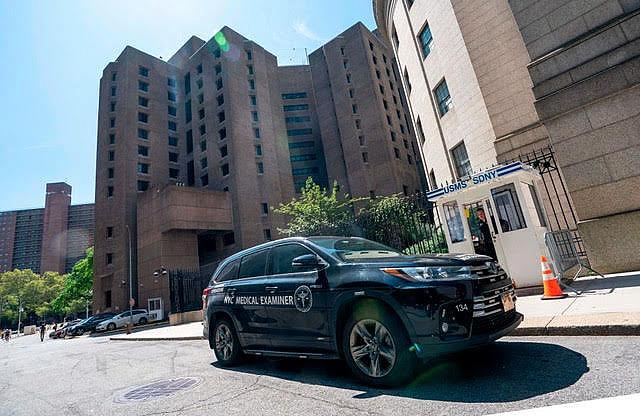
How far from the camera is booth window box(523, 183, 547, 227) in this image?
7.82m

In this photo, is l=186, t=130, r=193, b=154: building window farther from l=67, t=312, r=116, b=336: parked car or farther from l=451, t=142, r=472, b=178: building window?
l=451, t=142, r=472, b=178: building window

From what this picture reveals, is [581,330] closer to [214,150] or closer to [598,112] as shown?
→ [598,112]

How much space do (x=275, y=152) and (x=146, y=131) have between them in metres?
19.9

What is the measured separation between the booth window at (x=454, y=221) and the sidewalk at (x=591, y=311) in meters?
2.31

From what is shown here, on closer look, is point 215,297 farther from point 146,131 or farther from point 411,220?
point 146,131

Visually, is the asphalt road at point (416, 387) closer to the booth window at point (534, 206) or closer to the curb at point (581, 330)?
the curb at point (581, 330)

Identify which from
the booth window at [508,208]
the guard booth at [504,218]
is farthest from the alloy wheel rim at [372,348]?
the booth window at [508,208]

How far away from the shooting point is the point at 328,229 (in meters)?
13.7

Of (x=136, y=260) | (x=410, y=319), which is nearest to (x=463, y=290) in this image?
(x=410, y=319)

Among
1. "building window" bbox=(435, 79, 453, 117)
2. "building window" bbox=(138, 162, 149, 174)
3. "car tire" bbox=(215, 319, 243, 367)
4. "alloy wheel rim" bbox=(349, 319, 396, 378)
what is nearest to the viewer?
"alloy wheel rim" bbox=(349, 319, 396, 378)

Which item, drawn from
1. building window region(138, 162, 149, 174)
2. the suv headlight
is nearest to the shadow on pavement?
the suv headlight

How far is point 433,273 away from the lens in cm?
350

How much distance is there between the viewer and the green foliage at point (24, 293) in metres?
85.0

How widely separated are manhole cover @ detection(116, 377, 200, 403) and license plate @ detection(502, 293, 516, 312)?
435 cm
